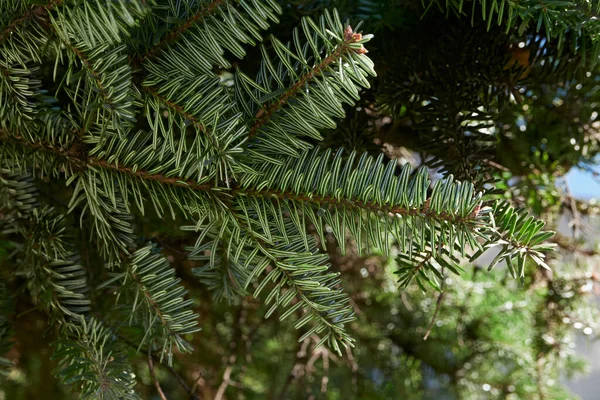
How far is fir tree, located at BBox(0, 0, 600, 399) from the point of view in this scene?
22cm

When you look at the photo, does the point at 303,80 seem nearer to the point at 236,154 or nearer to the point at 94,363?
the point at 236,154

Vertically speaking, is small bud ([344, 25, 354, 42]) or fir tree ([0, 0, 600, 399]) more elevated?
small bud ([344, 25, 354, 42])

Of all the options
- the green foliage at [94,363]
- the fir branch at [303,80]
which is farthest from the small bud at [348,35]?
the green foliage at [94,363]

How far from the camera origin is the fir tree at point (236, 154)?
218 mm

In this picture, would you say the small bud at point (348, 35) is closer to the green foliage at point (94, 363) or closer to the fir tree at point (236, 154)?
the fir tree at point (236, 154)

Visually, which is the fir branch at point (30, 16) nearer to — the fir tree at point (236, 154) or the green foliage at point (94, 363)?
the fir tree at point (236, 154)

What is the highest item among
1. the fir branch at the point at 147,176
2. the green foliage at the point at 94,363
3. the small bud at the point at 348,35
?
the small bud at the point at 348,35

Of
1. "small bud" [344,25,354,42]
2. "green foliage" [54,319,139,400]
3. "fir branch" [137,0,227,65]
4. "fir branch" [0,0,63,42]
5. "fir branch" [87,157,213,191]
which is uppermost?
"small bud" [344,25,354,42]

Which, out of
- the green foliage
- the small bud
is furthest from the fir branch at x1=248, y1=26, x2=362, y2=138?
the green foliage

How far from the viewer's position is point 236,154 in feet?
0.74

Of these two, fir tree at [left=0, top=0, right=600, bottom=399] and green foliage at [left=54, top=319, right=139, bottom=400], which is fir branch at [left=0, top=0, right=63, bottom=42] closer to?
fir tree at [left=0, top=0, right=600, bottom=399]

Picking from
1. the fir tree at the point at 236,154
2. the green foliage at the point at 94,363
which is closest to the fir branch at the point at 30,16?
the fir tree at the point at 236,154

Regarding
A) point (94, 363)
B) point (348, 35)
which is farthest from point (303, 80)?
point (94, 363)

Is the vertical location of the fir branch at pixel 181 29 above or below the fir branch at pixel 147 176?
above
